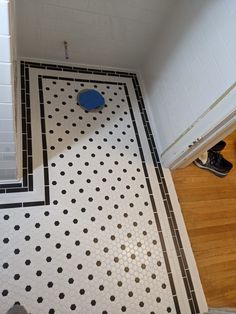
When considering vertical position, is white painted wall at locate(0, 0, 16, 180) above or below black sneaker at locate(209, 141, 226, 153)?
below

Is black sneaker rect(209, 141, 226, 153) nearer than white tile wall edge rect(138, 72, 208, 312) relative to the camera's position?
No

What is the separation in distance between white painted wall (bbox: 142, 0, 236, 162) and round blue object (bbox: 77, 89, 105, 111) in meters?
0.28

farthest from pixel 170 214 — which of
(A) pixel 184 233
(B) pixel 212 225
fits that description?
(B) pixel 212 225

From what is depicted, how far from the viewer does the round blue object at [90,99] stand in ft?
4.44

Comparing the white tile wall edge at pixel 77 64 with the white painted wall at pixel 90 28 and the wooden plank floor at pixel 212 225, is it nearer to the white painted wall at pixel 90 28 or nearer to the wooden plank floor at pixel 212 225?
the white painted wall at pixel 90 28

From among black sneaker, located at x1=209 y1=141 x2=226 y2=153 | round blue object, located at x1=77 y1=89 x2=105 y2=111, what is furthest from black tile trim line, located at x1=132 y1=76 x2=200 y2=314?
black sneaker, located at x1=209 y1=141 x2=226 y2=153

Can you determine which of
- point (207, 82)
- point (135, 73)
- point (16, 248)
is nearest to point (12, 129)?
point (16, 248)

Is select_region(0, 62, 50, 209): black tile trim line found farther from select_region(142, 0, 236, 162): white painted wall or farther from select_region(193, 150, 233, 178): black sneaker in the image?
select_region(193, 150, 233, 178): black sneaker

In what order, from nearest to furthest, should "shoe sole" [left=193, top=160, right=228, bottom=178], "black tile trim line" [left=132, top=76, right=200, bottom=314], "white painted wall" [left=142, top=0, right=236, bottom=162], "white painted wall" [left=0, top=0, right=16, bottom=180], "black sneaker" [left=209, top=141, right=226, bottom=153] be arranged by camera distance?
"white painted wall" [left=0, top=0, right=16, bottom=180], "white painted wall" [left=142, top=0, right=236, bottom=162], "black tile trim line" [left=132, top=76, right=200, bottom=314], "shoe sole" [left=193, top=160, right=228, bottom=178], "black sneaker" [left=209, top=141, right=226, bottom=153]

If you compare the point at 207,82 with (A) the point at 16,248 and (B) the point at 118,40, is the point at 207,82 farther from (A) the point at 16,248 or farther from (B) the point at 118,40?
(A) the point at 16,248

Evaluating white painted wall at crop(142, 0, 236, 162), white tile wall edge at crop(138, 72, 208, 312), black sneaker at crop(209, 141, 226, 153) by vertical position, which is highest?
white painted wall at crop(142, 0, 236, 162)

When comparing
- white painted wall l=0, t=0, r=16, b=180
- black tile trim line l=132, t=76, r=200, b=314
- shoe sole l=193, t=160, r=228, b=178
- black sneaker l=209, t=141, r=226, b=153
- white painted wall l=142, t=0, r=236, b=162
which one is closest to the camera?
white painted wall l=0, t=0, r=16, b=180

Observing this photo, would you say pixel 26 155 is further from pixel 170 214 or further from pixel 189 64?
pixel 189 64

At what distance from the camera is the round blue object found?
1.35 metres
